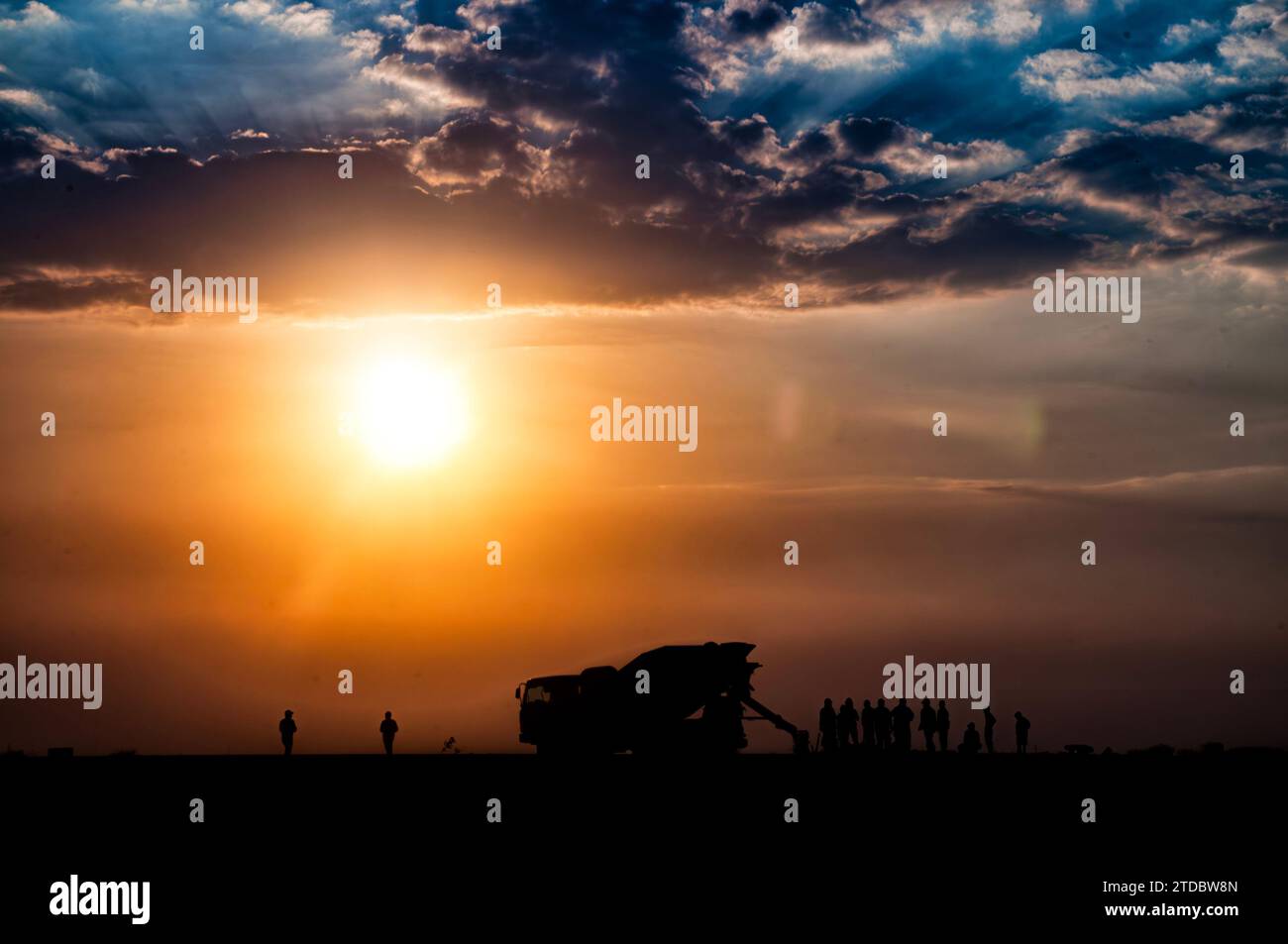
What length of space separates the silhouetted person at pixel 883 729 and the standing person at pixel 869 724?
0.61 ft

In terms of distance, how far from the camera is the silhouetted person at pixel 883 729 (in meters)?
49.3

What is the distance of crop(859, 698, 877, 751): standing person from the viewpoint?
49.5 meters

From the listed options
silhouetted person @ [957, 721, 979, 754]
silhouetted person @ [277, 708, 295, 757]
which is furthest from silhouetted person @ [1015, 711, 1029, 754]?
silhouetted person @ [277, 708, 295, 757]

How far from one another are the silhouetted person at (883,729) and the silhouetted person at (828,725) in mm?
1649

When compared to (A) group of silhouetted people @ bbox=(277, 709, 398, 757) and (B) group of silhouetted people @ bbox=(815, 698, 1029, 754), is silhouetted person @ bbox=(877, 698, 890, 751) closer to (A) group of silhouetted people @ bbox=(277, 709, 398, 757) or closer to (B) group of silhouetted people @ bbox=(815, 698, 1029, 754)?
(B) group of silhouetted people @ bbox=(815, 698, 1029, 754)

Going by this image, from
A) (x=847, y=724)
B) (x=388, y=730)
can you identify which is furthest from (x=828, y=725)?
(x=388, y=730)

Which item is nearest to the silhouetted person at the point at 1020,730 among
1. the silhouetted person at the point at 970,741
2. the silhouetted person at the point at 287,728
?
the silhouetted person at the point at 970,741

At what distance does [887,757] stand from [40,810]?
92.0 ft

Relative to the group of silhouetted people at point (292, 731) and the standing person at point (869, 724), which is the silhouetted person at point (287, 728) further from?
the standing person at point (869, 724)

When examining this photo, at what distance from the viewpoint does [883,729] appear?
1944 inches

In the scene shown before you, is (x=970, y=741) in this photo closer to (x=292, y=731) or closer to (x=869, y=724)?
(x=869, y=724)
